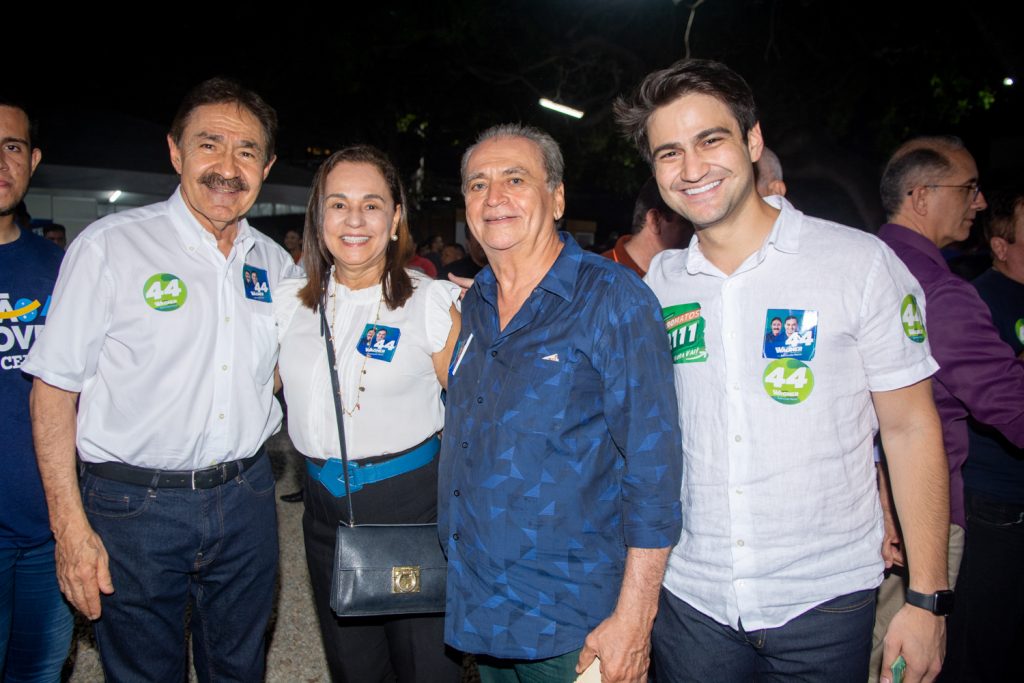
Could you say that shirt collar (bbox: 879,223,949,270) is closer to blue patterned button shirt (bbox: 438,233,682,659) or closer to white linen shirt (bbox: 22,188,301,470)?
blue patterned button shirt (bbox: 438,233,682,659)

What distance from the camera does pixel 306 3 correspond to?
12180 mm

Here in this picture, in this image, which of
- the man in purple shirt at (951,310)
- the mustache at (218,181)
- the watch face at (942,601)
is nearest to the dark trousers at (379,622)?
the mustache at (218,181)

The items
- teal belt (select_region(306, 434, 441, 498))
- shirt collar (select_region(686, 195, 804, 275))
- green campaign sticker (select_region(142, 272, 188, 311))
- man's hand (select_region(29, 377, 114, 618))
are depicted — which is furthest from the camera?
teal belt (select_region(306, 434, 441, 498))

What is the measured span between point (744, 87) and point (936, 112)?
1111 centimetres

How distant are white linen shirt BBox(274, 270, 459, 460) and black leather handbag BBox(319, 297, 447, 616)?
0.25 ft

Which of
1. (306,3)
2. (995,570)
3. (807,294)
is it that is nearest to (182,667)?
→ (807,294)

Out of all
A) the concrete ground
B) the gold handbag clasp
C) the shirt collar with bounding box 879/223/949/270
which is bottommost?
the concrete ground

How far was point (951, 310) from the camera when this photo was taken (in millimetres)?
2410

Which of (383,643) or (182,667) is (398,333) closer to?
(383,643)

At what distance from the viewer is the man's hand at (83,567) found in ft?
7.06

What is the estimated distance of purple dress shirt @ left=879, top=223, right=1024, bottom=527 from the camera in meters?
2.35

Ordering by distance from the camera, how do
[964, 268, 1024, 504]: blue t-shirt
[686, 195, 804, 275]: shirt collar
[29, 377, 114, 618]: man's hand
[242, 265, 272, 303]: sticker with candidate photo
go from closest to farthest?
[686, 195, 804, 275]: shirt collar, [29, 377, 114, 618]: man's hand, [242, 265, 272, 303]: sticker with candidate photo, [964, 268, 1024, 504]: blue t-shirt

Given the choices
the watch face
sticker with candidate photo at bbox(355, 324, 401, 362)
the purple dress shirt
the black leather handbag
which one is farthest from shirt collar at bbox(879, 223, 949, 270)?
the black leather handbag

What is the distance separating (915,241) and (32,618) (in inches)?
150
